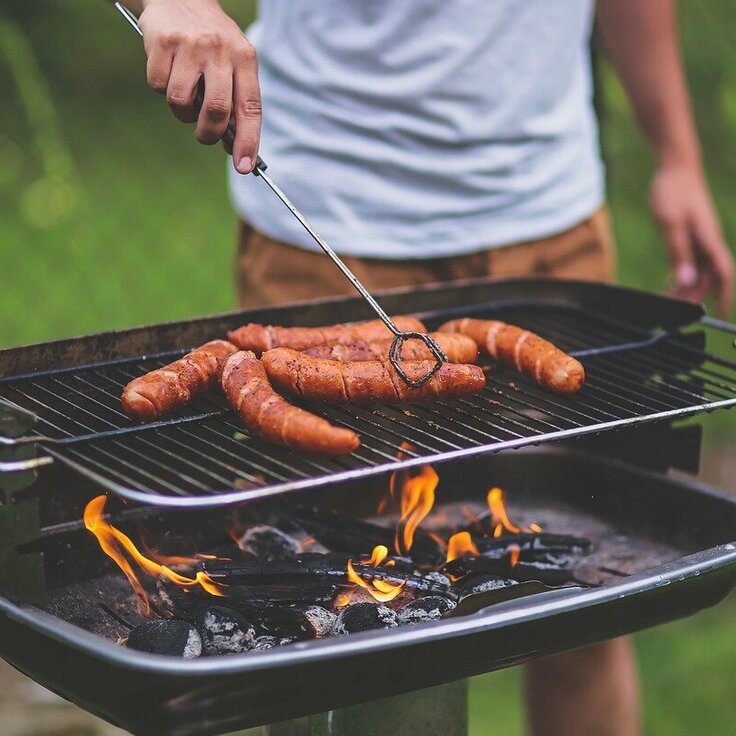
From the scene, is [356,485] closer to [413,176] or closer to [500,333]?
[500,333]

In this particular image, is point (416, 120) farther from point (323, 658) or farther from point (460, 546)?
point (323, 658)

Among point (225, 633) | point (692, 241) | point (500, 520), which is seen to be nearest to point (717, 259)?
point (692, 241)

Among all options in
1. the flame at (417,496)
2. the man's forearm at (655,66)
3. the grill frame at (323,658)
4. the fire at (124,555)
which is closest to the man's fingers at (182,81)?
the fire at (124,555)

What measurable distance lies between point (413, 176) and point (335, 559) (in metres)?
1.21

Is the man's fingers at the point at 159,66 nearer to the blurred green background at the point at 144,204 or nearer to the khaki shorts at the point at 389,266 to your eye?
the khaki shorts at the point at 389,266

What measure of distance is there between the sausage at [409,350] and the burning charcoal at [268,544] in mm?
428

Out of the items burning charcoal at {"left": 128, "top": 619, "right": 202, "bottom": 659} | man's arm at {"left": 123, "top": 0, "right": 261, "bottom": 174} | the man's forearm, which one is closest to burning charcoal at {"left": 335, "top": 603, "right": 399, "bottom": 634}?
burning charcoal at {"left": 128, "top": 619, "right": 202, "bottom": 659}

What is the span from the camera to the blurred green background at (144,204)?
4598 mm

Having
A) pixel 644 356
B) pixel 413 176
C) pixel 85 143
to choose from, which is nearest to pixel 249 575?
pixel 644 356

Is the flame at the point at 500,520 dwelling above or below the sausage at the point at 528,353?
below

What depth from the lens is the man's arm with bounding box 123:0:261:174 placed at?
6.53ft

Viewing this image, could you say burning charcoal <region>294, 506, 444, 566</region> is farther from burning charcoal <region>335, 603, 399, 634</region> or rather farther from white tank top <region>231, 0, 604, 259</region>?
white tank top <region>231, 0, 604, 259</region>

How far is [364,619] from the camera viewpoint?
2037 millimetres

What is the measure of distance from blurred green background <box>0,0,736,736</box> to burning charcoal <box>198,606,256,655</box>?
93.7 inches
